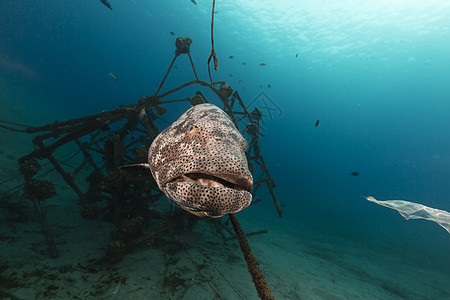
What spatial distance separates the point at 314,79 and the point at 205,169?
303 ft

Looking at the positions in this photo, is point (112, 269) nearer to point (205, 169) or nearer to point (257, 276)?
point (257, 276)

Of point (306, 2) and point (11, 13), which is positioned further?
point (11, 13)

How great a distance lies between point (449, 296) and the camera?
29.9ft

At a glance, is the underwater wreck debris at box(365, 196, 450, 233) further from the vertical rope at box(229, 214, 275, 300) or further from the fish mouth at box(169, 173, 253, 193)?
the fish mouth at box(169, 173, 253, 193)

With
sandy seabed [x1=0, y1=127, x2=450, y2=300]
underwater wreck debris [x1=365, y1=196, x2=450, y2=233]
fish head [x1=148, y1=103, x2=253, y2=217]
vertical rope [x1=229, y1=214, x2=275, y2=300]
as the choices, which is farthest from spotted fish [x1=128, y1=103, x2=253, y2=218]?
underwater wreck debris [x1=365, y1=196, x2=450, y2=233]

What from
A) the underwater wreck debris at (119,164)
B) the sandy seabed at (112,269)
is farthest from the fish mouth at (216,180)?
the underwater wreck debris at (119,164)

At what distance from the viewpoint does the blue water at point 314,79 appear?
35281 mm

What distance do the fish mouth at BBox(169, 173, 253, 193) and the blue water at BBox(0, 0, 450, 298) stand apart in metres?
7.05

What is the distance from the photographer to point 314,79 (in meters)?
78.6

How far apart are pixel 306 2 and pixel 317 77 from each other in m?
48.0

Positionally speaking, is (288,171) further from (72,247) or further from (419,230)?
(72,247)

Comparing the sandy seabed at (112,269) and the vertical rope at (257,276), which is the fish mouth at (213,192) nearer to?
the vertical rope at (257,276)

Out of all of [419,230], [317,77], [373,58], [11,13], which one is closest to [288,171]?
[317,77]

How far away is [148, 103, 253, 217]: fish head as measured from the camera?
4.54 feet
